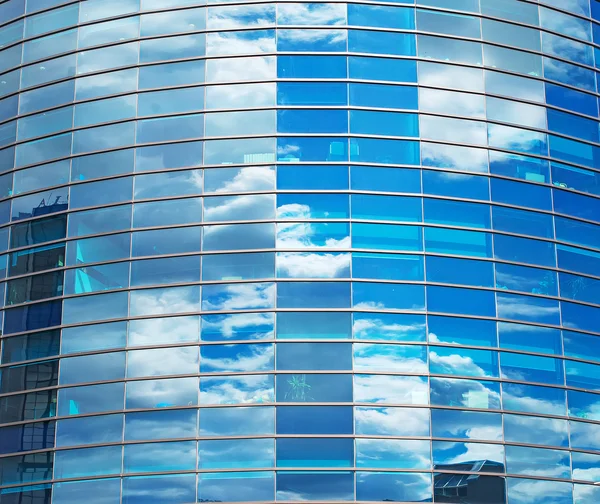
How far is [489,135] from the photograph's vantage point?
50.8 metres

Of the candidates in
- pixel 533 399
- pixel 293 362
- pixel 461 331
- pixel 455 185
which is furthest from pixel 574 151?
pixel 293 362

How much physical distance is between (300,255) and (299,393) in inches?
218

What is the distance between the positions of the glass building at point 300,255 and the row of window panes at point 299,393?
91 mm

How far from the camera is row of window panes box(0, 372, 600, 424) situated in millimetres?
45438

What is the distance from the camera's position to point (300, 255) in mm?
47125

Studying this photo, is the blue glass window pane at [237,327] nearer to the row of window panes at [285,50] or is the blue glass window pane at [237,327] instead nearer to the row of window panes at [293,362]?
the row of window panes at [293,362]

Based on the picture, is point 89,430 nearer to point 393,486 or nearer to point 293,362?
point 293,362

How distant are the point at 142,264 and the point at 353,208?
8.79m

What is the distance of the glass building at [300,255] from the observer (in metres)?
45.3

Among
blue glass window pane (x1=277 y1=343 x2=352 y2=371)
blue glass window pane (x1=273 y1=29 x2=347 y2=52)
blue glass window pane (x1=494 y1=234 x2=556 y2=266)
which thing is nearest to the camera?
blue glass window pane (x1=277 y1=343 x2=352 y2=371)

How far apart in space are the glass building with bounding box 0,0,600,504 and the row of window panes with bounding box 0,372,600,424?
0.09m

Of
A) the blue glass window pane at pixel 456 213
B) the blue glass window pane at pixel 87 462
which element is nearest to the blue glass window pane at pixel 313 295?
the blue glass window pane at pixel 456 213

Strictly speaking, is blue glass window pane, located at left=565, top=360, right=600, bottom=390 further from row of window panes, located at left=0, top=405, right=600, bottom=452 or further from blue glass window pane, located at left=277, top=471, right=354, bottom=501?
blue glass window pane, located at left=277, top=471, right=354, bottom=501

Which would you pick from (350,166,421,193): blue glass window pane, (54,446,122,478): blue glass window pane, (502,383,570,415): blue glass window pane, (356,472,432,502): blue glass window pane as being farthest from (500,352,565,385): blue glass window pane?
(54,446,122,478): blue glass window pane
